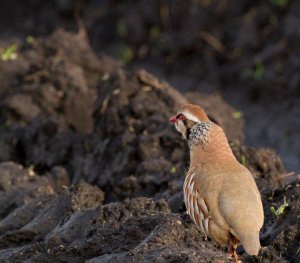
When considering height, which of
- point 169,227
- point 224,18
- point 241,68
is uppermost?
point 224,18

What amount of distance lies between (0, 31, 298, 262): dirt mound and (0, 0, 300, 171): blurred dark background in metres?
2.70

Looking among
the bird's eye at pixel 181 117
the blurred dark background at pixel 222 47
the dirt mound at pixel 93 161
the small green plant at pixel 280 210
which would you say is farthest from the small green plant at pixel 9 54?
the small green plant at pixel 280 210

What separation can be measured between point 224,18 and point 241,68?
133cm

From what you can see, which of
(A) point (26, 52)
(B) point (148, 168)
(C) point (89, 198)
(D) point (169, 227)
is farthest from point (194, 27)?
(D) point (169, 227)

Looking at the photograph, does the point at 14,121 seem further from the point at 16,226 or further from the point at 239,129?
the point at 16,226

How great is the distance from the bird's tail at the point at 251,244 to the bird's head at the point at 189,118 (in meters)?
1.26

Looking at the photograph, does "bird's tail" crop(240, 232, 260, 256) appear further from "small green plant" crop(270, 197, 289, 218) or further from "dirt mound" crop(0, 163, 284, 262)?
"small green plant" crop(270, 197, 289, 218)

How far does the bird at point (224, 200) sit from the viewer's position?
20.4 ft

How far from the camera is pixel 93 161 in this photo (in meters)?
11.0

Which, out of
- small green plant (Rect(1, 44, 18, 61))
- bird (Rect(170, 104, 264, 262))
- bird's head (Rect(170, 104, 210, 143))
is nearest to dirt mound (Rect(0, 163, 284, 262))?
bird (Rect(170, 104, 264, 262))

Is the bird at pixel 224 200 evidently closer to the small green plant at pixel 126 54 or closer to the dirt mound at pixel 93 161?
the dirt mound at pixel 93 161

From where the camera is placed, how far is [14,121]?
1290cm

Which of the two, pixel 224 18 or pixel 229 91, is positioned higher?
pixel 224 18

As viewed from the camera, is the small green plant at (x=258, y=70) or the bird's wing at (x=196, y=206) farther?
the small green plant at (x=258, y=70)
